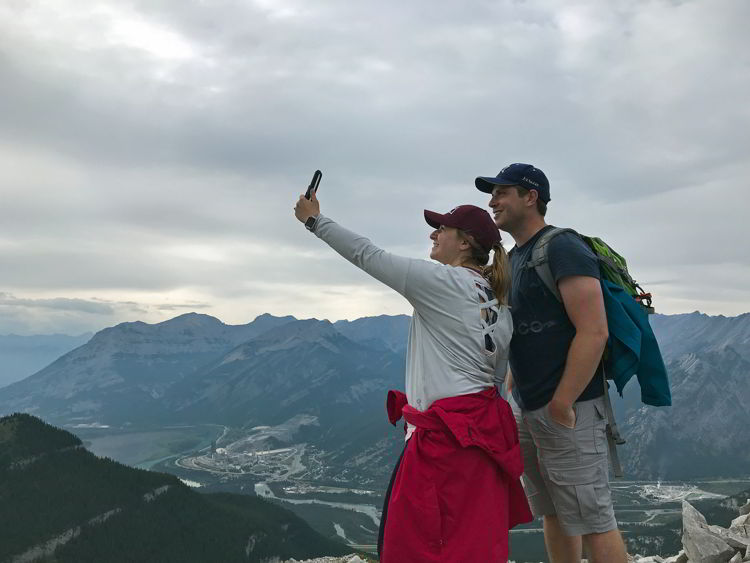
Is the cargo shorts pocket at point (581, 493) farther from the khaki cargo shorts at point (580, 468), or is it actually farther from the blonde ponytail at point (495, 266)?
the blonde ponytail at point (495, 266)

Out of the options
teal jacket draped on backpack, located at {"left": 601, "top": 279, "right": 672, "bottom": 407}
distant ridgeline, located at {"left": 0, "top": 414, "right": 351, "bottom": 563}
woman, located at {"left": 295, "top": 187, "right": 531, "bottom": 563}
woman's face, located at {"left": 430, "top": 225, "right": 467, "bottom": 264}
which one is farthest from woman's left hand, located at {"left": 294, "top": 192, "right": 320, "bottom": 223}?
distant ridgeline, located at {"left": 0, "top": 414, "right": 351, "bottom": 563}

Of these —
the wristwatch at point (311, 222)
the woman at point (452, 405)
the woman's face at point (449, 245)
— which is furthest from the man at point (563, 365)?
the wristwatch at point (311, 222)

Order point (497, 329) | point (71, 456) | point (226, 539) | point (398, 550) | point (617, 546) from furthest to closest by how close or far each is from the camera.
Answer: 1. point (71, 456)
2. point (226, 539)
3. point (617, 546)
4. point (497, 329)
5. point (398, 550)

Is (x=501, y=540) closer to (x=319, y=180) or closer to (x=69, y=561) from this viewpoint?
(x=319, y=180)

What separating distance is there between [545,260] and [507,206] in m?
0.74

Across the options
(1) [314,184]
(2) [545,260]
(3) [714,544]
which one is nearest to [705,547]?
(3) [714,544]

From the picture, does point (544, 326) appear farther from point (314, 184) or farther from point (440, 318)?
point (314, 184)

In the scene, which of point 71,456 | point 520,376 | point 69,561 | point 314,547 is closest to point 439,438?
point 520,376

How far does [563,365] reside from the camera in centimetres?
505

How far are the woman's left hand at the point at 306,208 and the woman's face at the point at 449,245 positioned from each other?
1113mm

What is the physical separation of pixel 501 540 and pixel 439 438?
3.18ft

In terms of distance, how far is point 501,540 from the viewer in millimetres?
4453

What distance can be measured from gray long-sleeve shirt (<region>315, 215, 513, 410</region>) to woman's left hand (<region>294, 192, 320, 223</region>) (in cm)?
14

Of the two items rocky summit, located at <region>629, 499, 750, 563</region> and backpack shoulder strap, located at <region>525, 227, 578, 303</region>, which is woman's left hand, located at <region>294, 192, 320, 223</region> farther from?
rocky summit, located at <region>629, 499, 750, 563</region>
